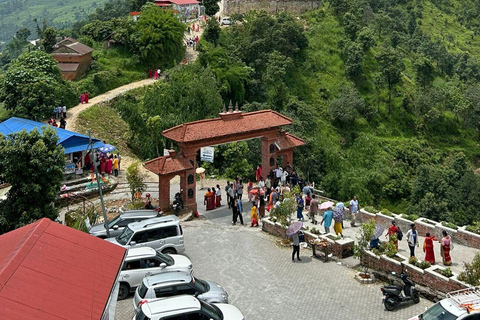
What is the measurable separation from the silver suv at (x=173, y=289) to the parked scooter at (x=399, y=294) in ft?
15.3

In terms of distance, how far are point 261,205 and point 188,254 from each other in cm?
504

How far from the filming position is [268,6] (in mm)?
72125

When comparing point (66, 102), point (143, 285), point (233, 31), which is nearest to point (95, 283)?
point (143, 285)

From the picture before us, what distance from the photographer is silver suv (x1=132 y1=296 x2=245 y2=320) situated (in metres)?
13.8

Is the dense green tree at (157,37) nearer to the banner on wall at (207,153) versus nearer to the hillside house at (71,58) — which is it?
the hillside house at (71,58)

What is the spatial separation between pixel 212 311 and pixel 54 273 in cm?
410

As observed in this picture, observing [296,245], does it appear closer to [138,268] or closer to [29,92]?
[138,268]

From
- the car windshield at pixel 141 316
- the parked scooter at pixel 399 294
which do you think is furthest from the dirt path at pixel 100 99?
the parked scooter at pixel 399 294

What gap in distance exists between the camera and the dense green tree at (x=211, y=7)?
6900 centimetres

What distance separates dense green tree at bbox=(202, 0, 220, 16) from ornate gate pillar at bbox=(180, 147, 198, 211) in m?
46.5

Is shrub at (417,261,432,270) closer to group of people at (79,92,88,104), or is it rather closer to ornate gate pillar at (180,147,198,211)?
ornate gate pillar at (180,147,198,211)

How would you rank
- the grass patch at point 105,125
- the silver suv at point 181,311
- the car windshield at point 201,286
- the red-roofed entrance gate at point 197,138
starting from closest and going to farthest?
the silver suv at point 181,311 → the car windshield at point 201,286 → the red-roofed entrance gate at point 197,138 → the grass patch at point 105,125

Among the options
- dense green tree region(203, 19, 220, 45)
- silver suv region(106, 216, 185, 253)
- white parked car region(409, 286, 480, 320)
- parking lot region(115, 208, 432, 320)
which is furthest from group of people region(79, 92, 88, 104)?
white parked car region(409, 286, 480, 320)

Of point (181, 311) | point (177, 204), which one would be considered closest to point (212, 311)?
point (181, 311)
